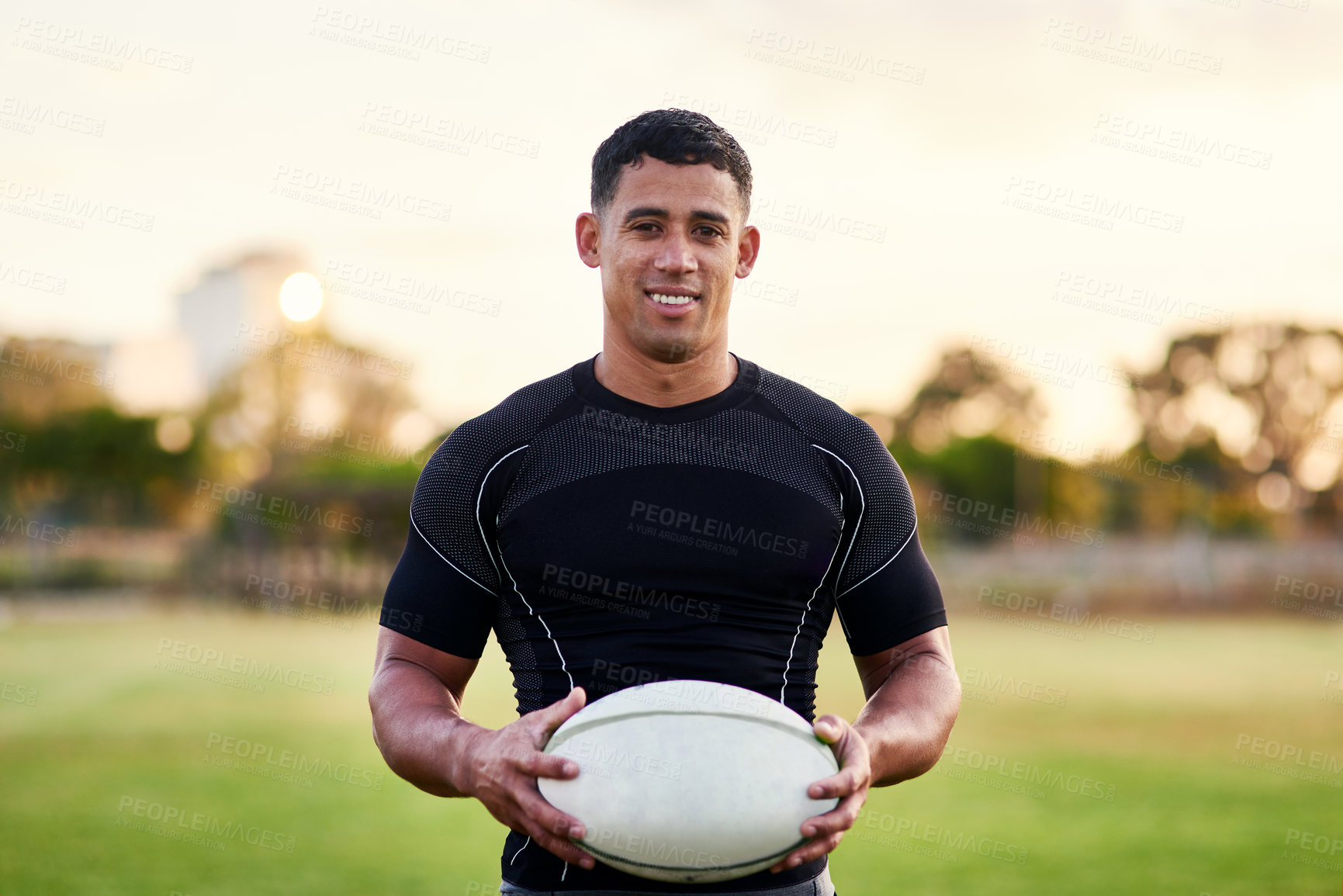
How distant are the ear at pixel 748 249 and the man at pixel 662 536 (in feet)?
0.03

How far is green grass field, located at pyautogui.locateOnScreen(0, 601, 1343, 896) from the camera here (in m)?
7.41

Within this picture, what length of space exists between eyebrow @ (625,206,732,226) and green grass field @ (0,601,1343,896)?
18.1ft

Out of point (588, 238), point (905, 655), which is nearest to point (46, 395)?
point (588, 238)

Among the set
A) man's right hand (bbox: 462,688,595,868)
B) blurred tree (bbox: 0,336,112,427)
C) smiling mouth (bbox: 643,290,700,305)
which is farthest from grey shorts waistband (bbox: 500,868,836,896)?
blurred tree (bbox: 0,336,112,427)

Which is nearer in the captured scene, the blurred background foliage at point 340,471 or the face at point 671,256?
the face at point 671,256

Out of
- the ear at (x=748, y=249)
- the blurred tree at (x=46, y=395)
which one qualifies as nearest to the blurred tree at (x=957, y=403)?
the blurred tree at (x=46, y=395)

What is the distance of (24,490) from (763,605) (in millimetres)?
47779

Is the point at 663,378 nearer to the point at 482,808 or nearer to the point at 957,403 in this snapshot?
the point at 482,808

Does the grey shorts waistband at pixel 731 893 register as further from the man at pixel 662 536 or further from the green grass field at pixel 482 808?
the green grass field at pixel 482 808

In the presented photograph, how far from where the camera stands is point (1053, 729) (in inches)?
562

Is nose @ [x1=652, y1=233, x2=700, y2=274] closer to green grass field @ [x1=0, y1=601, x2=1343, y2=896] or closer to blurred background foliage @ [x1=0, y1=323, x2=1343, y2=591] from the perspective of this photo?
green grass field @ [x1=0, y1=601, x2=1343, y2=896]

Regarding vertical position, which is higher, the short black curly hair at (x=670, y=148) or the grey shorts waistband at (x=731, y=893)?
the short black curly hair at (x=670, y=148)

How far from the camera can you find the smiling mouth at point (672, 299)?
2.51 meters

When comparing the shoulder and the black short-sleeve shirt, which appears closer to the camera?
→ the black short-sleeve shirt
